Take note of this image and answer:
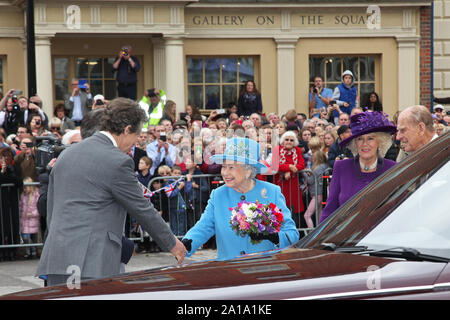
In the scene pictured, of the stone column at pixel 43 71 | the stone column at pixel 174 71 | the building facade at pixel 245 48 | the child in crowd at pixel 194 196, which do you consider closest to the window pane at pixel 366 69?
the building facade at pixel 245 48

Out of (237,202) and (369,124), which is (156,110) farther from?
(237,202)

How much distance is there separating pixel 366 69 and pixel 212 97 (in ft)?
14.8

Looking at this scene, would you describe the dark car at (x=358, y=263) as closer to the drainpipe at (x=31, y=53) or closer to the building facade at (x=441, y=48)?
the drainpipe at (x=31, y=53)

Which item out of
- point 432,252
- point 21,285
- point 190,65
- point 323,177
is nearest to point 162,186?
point 323,177

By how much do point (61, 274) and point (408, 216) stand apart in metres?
2.69

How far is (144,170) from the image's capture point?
506 inches

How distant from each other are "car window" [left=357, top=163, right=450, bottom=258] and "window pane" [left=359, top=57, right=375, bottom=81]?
2148cm

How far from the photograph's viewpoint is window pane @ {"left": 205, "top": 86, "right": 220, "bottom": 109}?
78.3ft

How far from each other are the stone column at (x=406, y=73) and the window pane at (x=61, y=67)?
30.0 feet

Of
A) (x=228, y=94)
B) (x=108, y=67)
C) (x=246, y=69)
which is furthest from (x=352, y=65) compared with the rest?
(x=108, y=67)

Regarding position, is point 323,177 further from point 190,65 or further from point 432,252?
point 190,65

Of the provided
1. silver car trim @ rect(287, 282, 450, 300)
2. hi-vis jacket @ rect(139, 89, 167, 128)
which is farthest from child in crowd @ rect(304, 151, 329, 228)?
silver car trim @ rect(287, 282, 450, 300)

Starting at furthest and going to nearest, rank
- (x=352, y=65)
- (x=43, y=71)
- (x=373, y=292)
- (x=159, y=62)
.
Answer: (x=352, y=65), (x=159, y=62), (x=43, y=71), (x=373, y=292)
